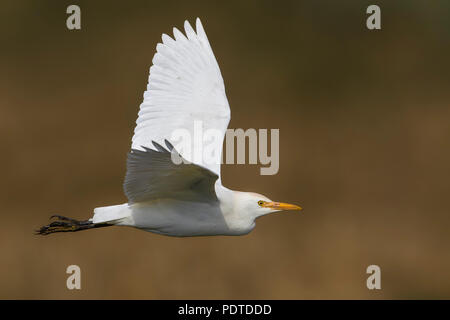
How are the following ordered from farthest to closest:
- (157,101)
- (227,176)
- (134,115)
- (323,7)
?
(323,7), (134,115), (227,176), (157,101)

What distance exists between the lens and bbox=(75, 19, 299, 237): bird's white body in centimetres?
622

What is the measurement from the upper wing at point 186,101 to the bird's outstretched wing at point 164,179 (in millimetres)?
740

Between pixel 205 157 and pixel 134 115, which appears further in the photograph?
pixel 134 115

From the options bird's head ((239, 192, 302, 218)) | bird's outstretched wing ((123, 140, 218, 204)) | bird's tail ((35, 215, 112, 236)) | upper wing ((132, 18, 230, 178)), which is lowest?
bird's tail ((35, 215, 112, 236))

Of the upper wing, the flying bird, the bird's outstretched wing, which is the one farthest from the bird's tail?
→ the upper wing

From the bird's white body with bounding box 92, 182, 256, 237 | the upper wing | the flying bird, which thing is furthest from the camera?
the upper wing

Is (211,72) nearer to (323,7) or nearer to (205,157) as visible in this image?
(205,157)

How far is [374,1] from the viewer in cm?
1795

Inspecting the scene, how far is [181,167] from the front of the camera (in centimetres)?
606

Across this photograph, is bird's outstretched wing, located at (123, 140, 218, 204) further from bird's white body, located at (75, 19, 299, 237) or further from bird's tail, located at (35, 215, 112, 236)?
bird's tail, located at (35, 215, 112, 236)

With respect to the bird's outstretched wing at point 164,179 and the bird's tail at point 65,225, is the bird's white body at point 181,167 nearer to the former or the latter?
the bird's outstretched wing at point 164,179

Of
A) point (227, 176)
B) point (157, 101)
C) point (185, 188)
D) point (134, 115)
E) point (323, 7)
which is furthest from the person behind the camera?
point (323, 7)

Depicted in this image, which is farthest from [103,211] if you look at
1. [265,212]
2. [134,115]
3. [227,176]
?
[134,115]

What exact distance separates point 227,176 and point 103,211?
26.0 ft
